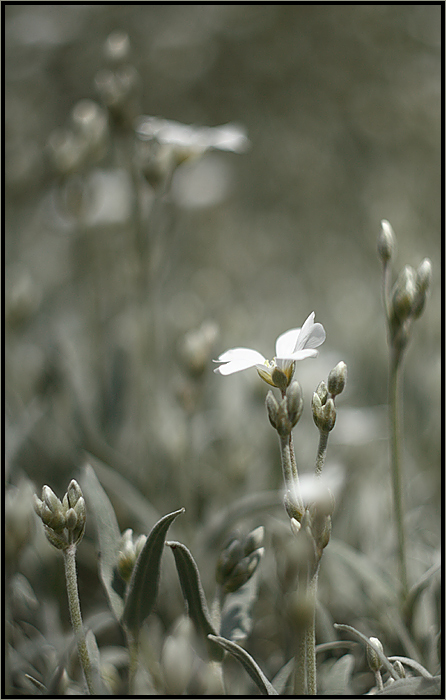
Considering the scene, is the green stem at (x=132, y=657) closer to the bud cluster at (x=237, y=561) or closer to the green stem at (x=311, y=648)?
the bud cluster at (x=237, y=561)

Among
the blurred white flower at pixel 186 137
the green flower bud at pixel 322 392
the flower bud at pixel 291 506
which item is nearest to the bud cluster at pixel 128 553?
the flower bud at pixel 291 506

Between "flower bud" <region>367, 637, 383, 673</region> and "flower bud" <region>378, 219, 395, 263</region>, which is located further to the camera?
"flower bud" <region>378, 219, 395, 263</region>

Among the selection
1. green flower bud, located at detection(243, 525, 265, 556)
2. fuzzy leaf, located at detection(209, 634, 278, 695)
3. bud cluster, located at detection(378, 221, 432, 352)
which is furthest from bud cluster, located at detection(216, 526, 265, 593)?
bud cluster, located at detection(378, 221, 432, 352)

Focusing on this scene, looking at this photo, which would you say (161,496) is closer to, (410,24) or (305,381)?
(305,381)

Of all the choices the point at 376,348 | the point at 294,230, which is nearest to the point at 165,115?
the point at 294,230

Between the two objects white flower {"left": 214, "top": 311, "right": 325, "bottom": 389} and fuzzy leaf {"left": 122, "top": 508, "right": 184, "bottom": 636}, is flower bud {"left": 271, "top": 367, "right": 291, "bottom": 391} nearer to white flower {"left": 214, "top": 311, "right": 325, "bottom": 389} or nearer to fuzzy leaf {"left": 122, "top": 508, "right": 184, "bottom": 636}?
white flower {"left": 214, "top": 311, "right": 325, "bottom": 389}

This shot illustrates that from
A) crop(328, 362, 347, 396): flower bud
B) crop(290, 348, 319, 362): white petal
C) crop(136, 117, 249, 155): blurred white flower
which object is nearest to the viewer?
crop(290, 348, 319, 362): white petal
